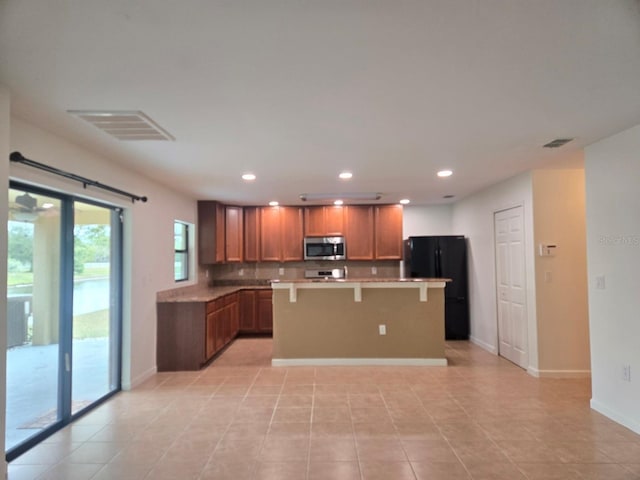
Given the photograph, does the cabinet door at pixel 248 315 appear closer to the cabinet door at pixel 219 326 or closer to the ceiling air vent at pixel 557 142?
the cabinet door at pixel 219 326

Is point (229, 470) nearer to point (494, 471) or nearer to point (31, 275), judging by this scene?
point (494, 471)

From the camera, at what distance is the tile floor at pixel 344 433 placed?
2.34m

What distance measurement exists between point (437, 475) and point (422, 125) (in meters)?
2.37

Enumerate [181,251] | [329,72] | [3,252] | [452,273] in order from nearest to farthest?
[329,72] < [3,252] < [181,251] < [452,273]

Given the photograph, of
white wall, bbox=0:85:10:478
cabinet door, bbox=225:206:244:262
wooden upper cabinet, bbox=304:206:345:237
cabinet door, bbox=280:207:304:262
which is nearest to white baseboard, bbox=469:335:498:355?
wooden upper cabinet, bbox=304:206:345:237

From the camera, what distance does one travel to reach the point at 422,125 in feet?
8.86

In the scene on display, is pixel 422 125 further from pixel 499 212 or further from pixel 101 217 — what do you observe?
pixel 101 217

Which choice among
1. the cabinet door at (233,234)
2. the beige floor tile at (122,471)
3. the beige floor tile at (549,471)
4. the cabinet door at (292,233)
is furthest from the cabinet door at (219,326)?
the beige floor tile at (549,471)

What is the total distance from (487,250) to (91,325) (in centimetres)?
505

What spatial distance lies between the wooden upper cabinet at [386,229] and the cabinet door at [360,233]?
0.13m

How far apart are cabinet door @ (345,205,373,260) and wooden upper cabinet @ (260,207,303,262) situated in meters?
0.90

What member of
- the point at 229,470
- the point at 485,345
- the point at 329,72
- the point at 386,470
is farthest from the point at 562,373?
the point at 329,72

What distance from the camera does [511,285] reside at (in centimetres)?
465

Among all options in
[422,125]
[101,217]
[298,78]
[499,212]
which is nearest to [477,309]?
[499,212]
